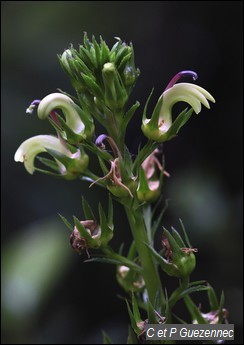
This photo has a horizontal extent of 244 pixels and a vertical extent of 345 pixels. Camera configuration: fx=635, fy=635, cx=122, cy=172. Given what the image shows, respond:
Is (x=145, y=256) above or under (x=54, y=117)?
under

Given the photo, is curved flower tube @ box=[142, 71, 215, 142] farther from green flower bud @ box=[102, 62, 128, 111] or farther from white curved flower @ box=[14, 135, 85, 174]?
white curved flower @ box=[14, 135, 85, 174]

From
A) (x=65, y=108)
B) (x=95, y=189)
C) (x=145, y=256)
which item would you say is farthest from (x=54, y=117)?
(x=95, y=189)

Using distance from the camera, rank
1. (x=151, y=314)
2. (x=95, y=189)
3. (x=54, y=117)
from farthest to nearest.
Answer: (x=95, y=189) → (x=54, y=117) → (x=151, y=314)

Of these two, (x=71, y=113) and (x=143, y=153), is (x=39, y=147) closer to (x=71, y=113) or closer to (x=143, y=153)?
(x=71, y=113)

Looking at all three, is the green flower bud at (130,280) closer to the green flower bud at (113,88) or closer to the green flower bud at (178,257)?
the green flower bud at (178,257)

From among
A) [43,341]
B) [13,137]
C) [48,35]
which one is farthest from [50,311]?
[48,35]

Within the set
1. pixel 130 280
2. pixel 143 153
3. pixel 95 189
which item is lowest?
pixel 95 189

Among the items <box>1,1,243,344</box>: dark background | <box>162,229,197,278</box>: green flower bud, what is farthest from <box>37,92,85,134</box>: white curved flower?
<box>1,1,243,344</box>: dark background
